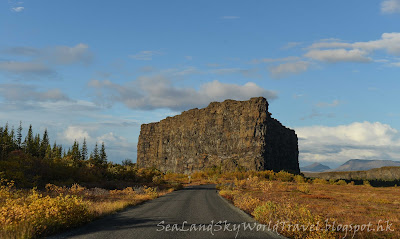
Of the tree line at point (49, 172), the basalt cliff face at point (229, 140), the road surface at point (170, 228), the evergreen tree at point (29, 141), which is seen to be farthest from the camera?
the basalt cliff face at point (229, 140)

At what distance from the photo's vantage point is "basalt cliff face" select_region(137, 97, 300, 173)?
126m

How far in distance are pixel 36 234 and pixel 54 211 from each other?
1.68 meters

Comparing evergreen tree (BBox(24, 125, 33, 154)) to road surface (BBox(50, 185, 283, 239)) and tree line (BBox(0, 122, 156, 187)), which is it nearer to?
tree line (BBox(0, 122, 156, 187))

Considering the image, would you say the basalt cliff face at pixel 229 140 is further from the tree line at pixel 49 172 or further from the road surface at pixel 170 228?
the road surface at pixel 170 228

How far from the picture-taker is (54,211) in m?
12.5

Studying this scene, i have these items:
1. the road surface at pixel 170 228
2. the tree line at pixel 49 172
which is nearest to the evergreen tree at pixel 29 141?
the tree line at pixel 49 172

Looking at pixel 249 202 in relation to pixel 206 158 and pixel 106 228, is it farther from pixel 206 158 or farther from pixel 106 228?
pixel 206 158

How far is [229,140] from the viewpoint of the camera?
138m

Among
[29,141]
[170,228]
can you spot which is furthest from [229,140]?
[170,228]

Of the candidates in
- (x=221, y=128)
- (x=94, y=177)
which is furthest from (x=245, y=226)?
Answer: (x=221, y=128)

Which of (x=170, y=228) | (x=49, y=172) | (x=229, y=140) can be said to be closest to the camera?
(x=170, y=228)

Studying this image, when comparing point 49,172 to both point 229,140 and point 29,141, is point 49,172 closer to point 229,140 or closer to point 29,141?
point 29,141

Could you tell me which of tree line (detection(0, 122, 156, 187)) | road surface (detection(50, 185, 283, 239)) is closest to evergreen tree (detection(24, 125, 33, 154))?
tree line (detection(0, 122, 156, 187))

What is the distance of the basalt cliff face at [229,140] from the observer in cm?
12588
